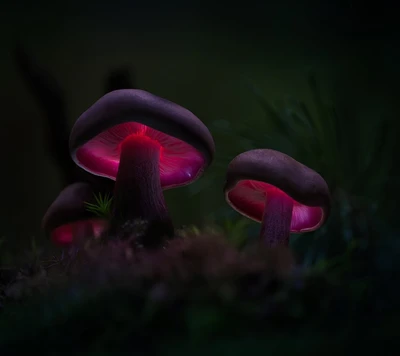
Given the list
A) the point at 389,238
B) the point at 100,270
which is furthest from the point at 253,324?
the point at 389,238

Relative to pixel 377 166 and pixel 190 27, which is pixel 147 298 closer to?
pixel 377 166

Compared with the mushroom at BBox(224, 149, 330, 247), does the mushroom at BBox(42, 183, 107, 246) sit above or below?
below

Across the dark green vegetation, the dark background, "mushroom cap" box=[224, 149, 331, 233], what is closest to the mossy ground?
the dark green vegetation

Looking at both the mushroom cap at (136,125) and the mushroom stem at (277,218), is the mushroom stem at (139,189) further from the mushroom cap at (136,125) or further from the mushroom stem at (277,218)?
the mushroom stem at (277,218)

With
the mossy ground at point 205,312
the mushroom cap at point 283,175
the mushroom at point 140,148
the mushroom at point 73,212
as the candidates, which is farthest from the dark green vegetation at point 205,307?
the mushroom at point 73,212

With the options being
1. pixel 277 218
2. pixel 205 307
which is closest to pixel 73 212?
pixel 277 218

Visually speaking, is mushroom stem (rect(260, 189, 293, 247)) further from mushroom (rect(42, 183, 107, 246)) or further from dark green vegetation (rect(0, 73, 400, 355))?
mushroom (rect(42, 183, 107, 246))
